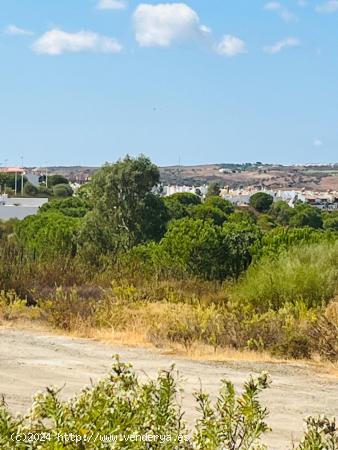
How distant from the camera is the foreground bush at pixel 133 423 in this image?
10.0ft

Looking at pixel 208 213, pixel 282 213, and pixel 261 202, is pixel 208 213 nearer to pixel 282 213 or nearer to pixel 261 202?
pixel 282 213

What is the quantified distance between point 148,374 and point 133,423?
4847 mm

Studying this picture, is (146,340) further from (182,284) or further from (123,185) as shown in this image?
(123,185)

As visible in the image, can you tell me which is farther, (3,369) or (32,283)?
(32,283)

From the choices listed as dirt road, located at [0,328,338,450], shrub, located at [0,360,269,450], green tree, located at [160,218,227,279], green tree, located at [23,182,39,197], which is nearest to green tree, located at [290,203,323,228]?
green tree, located at [23,182,39,197]

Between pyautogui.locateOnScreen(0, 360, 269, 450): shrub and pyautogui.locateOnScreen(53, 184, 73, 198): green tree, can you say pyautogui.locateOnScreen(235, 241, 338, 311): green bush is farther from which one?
pyautogui.locateOnScreen(53, 184, 73, 198): green tree

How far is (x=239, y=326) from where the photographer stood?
1022 cm

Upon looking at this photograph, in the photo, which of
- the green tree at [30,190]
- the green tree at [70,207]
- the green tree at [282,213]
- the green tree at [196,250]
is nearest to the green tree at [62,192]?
the green tree at [30,190]

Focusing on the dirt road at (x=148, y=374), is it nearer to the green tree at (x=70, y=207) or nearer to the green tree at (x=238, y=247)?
the green tree at (x=238, y=247)

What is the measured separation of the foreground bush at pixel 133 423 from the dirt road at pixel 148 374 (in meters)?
2.29

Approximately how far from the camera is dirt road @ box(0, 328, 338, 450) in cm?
673

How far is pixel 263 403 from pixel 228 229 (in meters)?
16.4

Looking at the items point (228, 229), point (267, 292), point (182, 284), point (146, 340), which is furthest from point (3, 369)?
point (228, 229)

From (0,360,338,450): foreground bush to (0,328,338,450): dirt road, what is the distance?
2.29 meters
